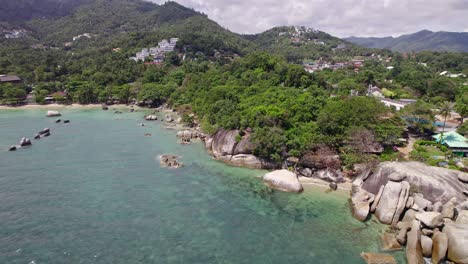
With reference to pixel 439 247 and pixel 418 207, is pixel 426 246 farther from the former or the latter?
pixel 418 207

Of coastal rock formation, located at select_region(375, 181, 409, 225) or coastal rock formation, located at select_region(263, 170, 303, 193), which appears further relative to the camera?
coastal rock formation, located at select_region(263, 170, 303, 193)

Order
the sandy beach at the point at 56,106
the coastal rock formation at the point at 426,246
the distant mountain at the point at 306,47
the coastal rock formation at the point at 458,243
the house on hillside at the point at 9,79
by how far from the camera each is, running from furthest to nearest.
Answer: the distant mountain at the point at 306,47
the house on hillside at the point at 9,79
the sandy beach at the point at 56,106
the coastal rock formation at the point at 426,246
the coastal rock formation at the point at 458,243

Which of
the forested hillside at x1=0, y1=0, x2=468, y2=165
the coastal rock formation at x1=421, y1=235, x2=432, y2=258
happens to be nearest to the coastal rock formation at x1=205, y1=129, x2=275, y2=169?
the forested hillside at x1=0, y1=0, x2=468, y2=165

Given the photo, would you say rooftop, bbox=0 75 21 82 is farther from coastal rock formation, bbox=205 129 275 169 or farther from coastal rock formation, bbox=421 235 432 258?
coastal rock formation, bbox=421 235 432 258

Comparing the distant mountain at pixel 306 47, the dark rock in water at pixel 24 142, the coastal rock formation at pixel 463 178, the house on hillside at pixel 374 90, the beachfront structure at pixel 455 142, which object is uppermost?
the distant mountain at pixel 306 47

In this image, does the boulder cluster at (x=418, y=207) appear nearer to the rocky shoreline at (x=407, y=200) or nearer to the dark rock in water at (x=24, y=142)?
the rocky shoreline at (x=407, y=200)

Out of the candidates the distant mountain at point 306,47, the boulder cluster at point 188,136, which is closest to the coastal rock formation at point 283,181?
the boulder cluster at point 188,136
